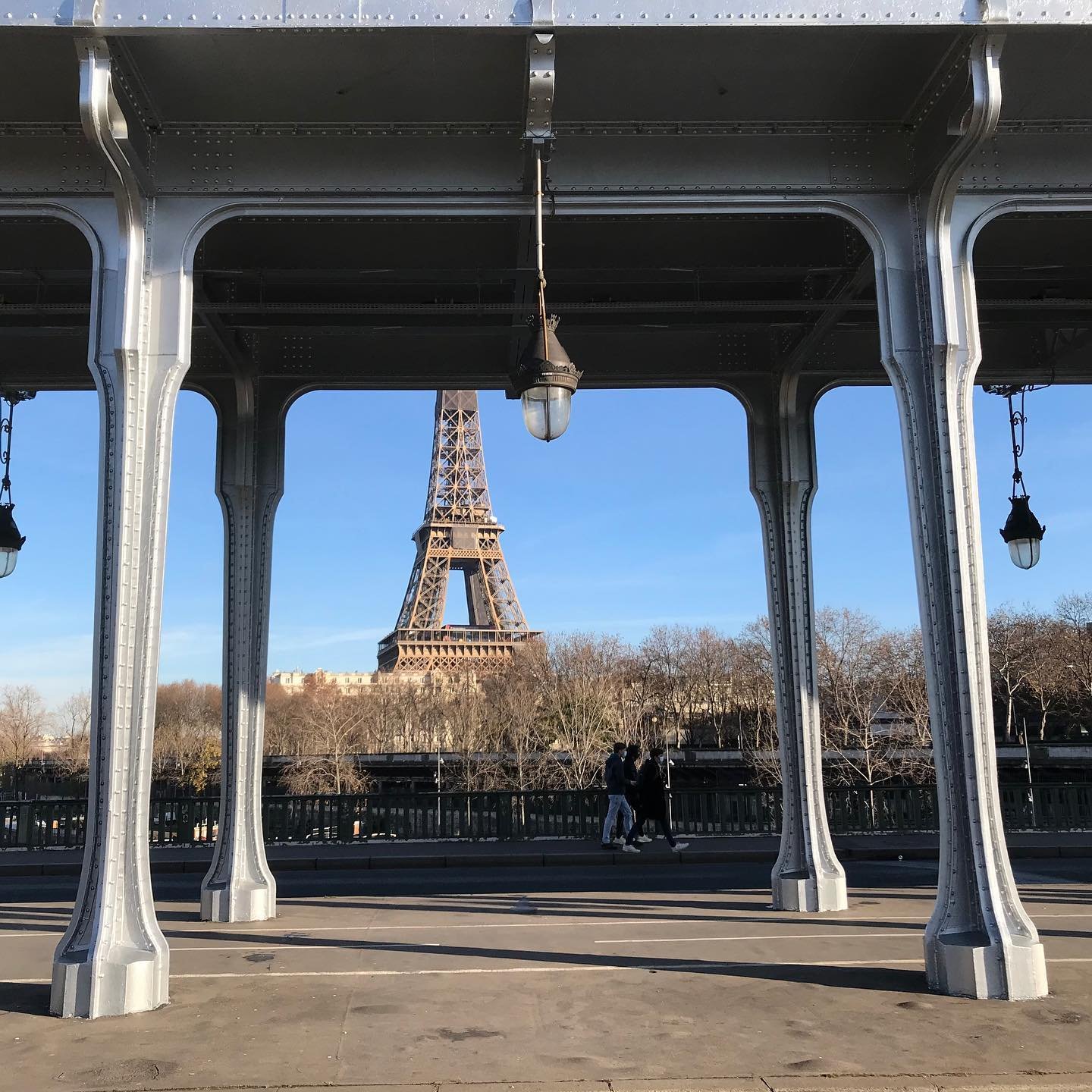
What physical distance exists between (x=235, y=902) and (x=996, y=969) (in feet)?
25.3

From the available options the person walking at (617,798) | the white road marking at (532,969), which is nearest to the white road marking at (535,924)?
the white road marking at (532,969)

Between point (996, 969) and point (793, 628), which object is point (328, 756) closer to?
point (793, 628)

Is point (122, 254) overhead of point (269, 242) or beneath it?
beneath

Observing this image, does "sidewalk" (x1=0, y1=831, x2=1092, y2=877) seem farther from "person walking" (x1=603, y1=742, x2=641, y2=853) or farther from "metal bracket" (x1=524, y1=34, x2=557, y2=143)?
"metal bracket" (x1=524, y1=34, x2=557, y2=143)

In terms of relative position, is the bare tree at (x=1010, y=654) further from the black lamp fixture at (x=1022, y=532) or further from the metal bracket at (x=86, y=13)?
the metal bracket at (x=86, y=13)

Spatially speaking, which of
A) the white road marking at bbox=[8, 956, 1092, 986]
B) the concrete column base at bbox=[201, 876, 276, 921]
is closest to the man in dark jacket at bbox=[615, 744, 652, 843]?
the concrete column base at bbox=[201, 876, 276, 921]

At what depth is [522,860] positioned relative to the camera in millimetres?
17375

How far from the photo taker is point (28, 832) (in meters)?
20.3

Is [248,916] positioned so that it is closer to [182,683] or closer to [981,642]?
[981,642]

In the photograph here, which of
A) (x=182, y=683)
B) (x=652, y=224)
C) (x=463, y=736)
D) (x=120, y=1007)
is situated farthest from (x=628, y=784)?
(x=182, y=683)

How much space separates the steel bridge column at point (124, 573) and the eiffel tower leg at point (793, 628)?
676 cm

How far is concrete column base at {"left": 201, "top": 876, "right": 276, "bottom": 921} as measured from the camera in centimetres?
1137

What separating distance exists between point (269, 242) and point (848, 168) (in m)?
5.69

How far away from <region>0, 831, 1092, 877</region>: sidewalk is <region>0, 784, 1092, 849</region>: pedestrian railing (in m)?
0.78
